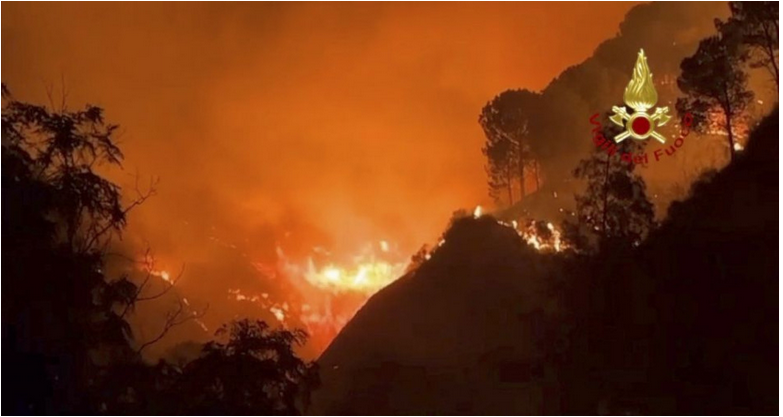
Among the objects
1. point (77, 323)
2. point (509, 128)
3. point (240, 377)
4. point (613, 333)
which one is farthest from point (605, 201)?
point (509, 128)

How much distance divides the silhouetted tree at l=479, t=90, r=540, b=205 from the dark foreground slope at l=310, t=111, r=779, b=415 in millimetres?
26250

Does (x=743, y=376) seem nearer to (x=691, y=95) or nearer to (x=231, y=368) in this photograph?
(x=231, y=368)

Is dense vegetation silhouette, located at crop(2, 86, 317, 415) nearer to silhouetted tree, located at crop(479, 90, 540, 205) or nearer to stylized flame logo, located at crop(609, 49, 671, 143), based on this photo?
stylized flame logo, located at crop(609, 49, 671, 143)

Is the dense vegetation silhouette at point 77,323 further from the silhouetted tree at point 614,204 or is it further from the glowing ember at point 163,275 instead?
the glowing ember at point 163,275

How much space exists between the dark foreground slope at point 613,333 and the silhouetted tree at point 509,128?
1033 inches

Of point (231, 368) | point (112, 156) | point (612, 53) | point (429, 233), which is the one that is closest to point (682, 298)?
point (231, 368)

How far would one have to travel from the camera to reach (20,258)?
1689 centimetres

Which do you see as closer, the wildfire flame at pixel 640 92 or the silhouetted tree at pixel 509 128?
the wildfire flame at pixel 640 92

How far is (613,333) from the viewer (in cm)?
2605

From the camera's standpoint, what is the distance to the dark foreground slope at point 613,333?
2127cm

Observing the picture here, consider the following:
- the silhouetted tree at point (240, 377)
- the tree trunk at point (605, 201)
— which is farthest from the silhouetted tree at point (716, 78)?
the silhouetted tree at point (240, 377)

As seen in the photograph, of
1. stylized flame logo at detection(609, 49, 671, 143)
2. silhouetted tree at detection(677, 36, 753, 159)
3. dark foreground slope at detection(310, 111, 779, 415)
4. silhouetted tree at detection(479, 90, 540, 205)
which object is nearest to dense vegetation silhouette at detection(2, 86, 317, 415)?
dark foreground slope at detection(310, 111, 779, 415)

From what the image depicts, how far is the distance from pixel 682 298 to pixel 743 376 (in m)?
4.15

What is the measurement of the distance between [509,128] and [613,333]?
138 ft
